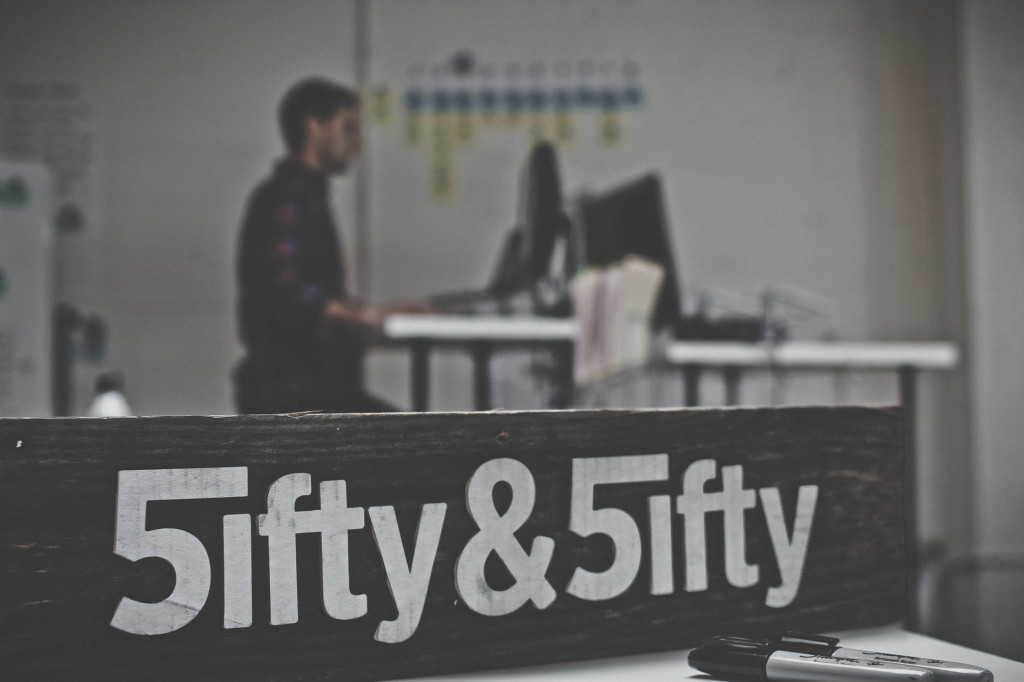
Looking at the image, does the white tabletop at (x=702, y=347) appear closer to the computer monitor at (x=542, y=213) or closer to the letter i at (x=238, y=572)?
the computer monitor at (x=542, y=213)

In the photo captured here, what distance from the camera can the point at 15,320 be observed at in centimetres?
315

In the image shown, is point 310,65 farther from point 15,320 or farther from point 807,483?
point 807,483

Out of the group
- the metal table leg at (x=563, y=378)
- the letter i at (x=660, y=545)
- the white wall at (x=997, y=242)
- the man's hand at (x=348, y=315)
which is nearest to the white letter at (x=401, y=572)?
the letter i at (x=660, y=545)

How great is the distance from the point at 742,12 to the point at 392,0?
1.52 m

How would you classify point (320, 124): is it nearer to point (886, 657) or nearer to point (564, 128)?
point (564, 128)

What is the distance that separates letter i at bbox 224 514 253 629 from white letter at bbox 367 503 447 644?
55 mm

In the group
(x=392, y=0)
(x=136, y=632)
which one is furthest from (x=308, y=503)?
(x=392, y=0)

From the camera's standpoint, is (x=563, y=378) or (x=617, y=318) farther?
(x=563, y=378)

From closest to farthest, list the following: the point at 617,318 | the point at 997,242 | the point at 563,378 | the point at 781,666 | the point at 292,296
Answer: the point at 781,666, the point at 617,318, the point at 292,296, the point at 563,378, the point at 997,242

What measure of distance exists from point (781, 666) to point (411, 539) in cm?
17

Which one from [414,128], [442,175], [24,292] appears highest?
[414,128]

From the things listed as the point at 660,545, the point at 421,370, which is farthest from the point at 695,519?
the point at 421,370

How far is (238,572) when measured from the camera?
1.25 ft

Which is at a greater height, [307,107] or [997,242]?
[307,107]
